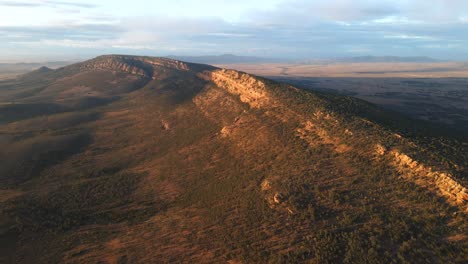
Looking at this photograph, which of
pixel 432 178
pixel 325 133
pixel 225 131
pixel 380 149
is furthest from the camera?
pixel 225 131

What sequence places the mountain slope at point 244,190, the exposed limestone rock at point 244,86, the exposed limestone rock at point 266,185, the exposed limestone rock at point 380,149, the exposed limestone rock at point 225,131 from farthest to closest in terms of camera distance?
1. the exposed limestone rock at point 244,86
2. the exposed limestone rock at point 225,131
3. the exposed limestone rock at point 380,149
4. the exposed limestone rock at point 266,185
5. the mountain slope at point 244,190

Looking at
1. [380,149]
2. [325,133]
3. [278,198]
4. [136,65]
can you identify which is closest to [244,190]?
[278,198]

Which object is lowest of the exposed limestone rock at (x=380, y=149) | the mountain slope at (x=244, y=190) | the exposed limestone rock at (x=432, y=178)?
the mountain slope at (x=244, y=190)

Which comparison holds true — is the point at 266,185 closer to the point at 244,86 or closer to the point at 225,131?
the point at 225,131

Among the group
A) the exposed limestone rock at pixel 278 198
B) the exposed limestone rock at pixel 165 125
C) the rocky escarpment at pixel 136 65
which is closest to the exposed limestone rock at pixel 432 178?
the exposed limestone rock at pixel 278 198

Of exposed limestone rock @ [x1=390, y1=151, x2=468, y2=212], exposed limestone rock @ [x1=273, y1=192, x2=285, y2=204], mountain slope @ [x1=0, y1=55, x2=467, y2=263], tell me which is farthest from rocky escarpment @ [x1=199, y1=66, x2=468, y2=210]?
exposed limestone rock @ [x1=273, y1=192, x2=285, y2=204]

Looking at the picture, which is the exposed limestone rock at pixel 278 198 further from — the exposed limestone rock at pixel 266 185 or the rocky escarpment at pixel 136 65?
the rocky escarpment at pixel 136 65

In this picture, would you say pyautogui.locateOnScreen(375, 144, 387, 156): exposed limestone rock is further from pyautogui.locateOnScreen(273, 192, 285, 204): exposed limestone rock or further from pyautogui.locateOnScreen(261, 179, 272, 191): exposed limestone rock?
pyautogui.locateOnScreen(261, 179, 272, 191): exposed limestone rock
